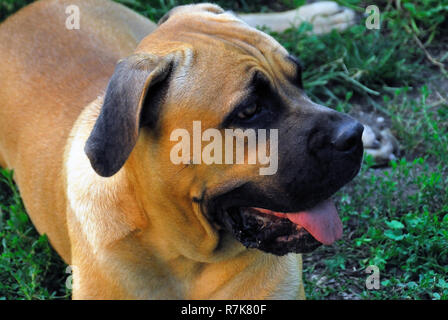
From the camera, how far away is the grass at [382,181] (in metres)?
3.52

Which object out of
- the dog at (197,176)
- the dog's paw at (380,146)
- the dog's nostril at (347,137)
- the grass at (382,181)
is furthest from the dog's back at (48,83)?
the dog's paw at (380,146)

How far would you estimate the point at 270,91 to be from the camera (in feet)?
8.48

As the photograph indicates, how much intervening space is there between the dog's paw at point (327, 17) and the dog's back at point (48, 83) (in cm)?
161

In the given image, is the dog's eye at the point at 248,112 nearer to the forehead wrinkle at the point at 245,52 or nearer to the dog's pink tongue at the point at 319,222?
the forehead wrinkle at the point at 245,52

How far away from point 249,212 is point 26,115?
5.47 feet

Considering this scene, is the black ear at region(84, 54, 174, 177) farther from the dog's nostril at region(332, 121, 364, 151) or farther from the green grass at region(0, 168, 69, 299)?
the green grass at region(0, 168, 69, 299)

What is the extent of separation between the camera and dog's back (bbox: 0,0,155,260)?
358 cm

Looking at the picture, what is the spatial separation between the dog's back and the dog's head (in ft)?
3.11

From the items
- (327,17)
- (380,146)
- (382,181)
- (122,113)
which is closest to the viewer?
(122,113)

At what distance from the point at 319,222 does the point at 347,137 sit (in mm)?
387

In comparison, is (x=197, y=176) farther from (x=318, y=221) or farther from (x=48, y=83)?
(x=48, y=83)

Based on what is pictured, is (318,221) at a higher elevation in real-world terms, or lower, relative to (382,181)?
higher

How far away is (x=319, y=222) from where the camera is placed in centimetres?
271

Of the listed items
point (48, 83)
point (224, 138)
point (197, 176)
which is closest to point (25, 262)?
point (48, 83)
